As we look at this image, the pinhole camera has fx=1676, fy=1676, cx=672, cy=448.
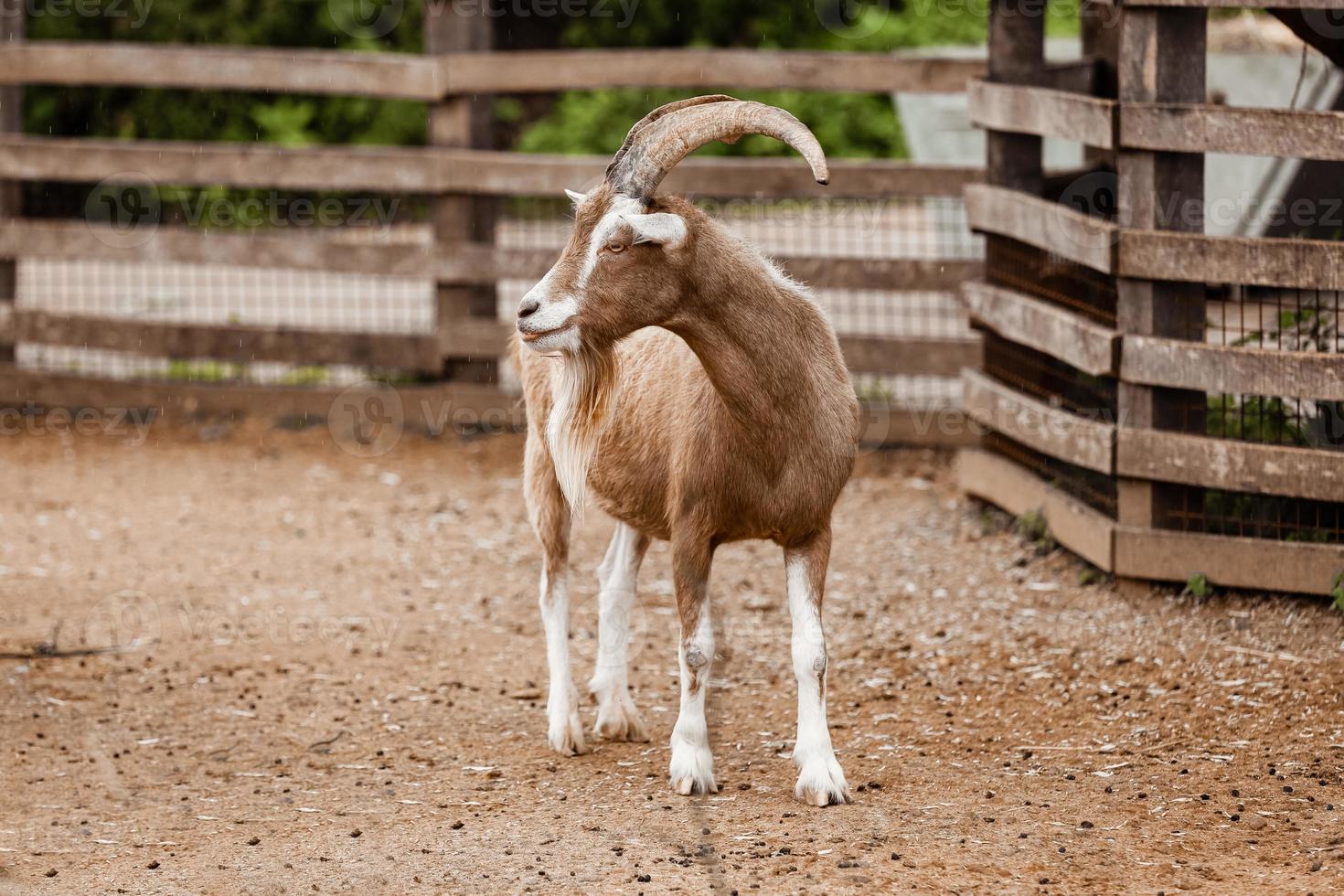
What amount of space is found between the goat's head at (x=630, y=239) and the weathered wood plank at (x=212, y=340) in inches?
219

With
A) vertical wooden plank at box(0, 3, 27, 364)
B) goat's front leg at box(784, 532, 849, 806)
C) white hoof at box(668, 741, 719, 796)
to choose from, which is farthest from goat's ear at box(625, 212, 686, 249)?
vertical wooden plank at box(0, 3, 27, 364)

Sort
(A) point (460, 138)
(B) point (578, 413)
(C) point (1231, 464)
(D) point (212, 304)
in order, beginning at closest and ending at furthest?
(B) point (578, 413)
(C) point (1231, 464)
(A) point (460, 138)
(D) point (212, 304)

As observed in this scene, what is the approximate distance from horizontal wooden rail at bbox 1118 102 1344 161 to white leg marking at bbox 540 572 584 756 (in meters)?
2.78

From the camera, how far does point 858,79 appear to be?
9.14 metres

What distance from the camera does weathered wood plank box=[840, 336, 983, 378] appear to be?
9.13 metres

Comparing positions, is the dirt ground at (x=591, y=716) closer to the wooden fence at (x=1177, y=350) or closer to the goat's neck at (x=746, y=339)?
the wooden fence at (x=1177, y=350)

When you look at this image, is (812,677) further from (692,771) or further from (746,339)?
(746,339)

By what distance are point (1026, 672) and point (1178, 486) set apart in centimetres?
113

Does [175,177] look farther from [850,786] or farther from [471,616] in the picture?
[850,786]

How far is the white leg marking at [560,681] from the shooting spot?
18.3 feet

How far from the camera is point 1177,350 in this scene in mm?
A: 6398
